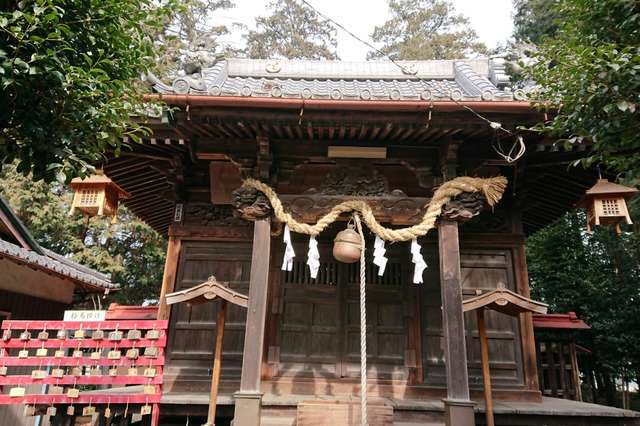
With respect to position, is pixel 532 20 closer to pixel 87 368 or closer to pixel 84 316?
pixel 84 316

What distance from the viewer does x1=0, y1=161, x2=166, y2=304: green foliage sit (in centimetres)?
1948

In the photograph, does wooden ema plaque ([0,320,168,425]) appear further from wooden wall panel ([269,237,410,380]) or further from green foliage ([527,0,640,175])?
green foliage ([527,0,640,175])

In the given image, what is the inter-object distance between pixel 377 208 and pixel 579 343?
13583 millimetres

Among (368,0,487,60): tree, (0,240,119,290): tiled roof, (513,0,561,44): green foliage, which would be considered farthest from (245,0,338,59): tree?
(0,240,119,290): tiled roof

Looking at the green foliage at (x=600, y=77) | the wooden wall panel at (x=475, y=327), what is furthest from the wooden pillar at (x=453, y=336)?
the green foliage at (x=600, y=77)

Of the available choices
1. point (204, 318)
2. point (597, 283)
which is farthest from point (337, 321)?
point (597, 283)

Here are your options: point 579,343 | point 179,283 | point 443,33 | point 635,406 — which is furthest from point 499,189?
point 443,33

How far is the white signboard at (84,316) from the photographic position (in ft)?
19.1

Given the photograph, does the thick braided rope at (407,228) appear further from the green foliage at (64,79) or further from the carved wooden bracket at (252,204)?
the green foliage at (64,79)

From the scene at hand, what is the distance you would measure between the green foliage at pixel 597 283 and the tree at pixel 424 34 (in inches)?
545

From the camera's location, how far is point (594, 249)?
17.0 meters

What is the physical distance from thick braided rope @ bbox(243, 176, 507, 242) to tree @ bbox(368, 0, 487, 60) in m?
22.2

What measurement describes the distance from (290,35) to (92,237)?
1945cm

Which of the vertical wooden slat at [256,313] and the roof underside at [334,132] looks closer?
the vertical wooden slat at [256,313]
